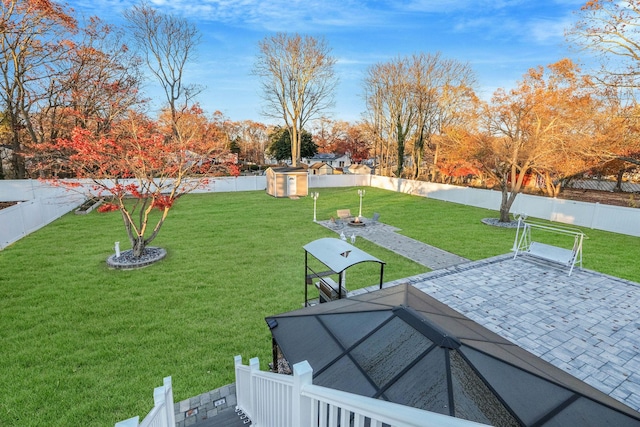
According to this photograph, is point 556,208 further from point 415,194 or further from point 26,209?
point 26,209

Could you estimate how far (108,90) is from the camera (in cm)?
1762

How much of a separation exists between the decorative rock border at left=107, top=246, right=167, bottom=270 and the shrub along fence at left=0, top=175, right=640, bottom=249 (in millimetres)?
4513

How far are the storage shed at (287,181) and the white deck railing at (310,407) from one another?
18650 millimetres

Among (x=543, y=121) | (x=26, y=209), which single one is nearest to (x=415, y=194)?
(x=543, y=121)

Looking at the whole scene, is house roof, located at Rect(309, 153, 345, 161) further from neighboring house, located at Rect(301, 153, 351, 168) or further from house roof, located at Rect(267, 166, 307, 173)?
house roof, located at Rect(267, 166, 307, 173)

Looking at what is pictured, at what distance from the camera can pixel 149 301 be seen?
6758mm

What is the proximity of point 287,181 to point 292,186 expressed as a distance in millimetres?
566

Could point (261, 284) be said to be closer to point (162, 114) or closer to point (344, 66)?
point (162, 114)

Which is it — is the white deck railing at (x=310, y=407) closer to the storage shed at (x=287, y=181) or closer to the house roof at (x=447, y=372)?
the house roof at (x=447, y=372)

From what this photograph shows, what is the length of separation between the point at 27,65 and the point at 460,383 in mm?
24189

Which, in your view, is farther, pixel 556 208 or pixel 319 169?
pixel 319 169

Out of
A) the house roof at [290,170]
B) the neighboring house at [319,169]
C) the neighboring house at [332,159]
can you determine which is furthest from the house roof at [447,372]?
the neighboring house at [332,159]

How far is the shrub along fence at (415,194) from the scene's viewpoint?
1132 cm

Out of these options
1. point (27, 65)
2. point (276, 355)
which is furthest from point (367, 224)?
point (27, 65)
